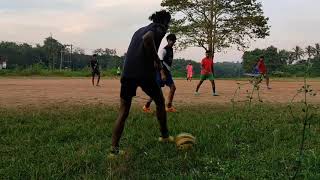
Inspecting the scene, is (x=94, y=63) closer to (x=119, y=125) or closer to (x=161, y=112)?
(x=161, y=112)

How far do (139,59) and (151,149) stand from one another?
46.1 inches

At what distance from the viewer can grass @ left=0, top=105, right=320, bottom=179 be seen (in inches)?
211

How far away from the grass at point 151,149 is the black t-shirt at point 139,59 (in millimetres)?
975

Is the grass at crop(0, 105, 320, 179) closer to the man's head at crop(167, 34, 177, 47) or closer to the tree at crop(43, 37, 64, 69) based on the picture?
the man's head at crop(167, 34, 177, 47)

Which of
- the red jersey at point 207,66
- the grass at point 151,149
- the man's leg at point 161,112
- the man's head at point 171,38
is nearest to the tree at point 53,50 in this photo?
the red jersey at point 207,66

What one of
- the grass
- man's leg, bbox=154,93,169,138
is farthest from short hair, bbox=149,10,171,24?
the grass

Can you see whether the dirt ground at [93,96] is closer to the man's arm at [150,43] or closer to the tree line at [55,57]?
the man's arm at [150,43]

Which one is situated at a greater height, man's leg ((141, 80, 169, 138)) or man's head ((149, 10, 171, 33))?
man's head ((149, 10, 171, 33))

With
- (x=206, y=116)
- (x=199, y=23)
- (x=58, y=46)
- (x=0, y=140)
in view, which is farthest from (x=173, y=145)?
(x=58, y=46)

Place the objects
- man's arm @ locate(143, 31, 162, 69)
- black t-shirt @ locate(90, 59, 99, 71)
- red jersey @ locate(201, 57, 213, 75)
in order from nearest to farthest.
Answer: man's arm @ locate(143, 31, 162, 69) → red jersey @ locate(201, 57, 213, 75) → black t-shirt @ locate(90, 59, 99, 71)

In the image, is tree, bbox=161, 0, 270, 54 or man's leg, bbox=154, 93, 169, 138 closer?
man's leg, bbox=154, 93, 169, 138

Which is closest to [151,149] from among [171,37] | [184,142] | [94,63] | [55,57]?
[184,142]

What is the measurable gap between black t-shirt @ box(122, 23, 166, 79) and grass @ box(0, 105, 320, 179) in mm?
975

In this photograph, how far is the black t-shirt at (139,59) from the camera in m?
6.43
